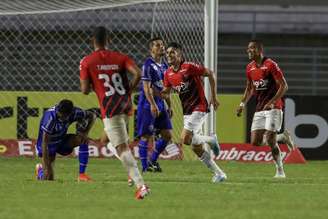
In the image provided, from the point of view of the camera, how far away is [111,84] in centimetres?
1066

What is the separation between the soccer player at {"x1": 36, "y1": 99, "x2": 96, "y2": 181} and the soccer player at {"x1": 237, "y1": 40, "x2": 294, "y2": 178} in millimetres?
2556

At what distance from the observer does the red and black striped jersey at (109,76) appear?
34.9 ft

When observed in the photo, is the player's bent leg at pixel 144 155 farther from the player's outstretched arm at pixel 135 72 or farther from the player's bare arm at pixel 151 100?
the player's outstretched arm at pixel 135 72

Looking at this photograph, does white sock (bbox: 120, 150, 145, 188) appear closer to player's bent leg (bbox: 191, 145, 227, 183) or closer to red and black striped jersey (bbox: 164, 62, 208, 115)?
player's bent leg (bbox: 191, 145, 227, 183)

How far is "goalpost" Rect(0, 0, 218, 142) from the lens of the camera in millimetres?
19984

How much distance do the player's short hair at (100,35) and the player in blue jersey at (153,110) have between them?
16.8ft

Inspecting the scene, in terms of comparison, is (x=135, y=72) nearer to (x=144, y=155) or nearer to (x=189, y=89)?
(x=189, y=89)

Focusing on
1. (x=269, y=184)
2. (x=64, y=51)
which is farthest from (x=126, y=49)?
(x=269, y=184)

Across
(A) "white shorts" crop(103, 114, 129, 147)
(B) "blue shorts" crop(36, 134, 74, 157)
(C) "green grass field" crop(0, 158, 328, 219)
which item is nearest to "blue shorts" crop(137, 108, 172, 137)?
(C) "green grass field" crop(0, 158, 328, 219)

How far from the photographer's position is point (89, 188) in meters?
11.8

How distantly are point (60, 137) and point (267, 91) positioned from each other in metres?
3.34

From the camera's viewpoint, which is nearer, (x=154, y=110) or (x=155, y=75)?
(x=154, y=110)

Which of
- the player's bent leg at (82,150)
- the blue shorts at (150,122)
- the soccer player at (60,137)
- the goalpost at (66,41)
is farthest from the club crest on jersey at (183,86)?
the goalpost at (66,41)

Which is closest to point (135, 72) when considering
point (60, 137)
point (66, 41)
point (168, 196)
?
point (168, 196)
